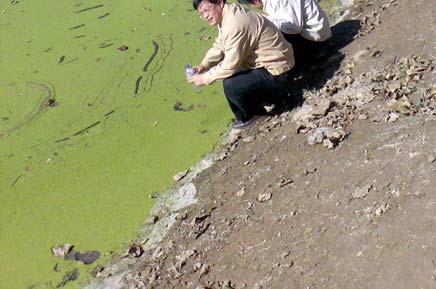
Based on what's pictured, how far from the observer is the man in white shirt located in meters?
3.33

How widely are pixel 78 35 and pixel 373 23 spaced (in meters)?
2.56

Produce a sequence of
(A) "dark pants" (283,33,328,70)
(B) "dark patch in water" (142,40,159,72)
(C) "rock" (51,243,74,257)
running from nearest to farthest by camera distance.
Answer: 1. (C) "rock" (51,243,74,257)
2. (A) "dark pants" (283,33,328,70)
3. (B) "dark patch in water" (142,40,159,72)

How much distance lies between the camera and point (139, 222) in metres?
3.04

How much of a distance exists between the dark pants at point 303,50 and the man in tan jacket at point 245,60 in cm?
28

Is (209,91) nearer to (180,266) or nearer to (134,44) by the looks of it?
(134,44)

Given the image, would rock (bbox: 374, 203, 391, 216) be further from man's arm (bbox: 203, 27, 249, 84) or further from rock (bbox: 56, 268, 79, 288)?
rock (bbox: 56, 268, 79, 288)

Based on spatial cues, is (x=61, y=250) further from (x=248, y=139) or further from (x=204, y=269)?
(x=248, y=139)

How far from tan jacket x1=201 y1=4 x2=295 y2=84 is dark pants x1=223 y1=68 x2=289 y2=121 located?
0.14 feet

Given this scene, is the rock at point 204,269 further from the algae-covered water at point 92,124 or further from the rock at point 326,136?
the rock at point 326,136

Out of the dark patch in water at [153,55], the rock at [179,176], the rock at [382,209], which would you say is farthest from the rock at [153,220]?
the dark patch in water at [153,55]

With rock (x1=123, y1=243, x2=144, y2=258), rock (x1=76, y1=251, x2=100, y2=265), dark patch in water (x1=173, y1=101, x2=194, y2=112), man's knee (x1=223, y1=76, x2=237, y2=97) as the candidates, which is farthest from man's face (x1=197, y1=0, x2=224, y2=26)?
rock (x1=76, y1=251, x2=100, y2=265)

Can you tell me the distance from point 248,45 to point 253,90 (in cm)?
27

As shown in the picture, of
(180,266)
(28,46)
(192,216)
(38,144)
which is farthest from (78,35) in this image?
(180,266)

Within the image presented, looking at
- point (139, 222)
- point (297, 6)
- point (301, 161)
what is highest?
point (297, 6)
